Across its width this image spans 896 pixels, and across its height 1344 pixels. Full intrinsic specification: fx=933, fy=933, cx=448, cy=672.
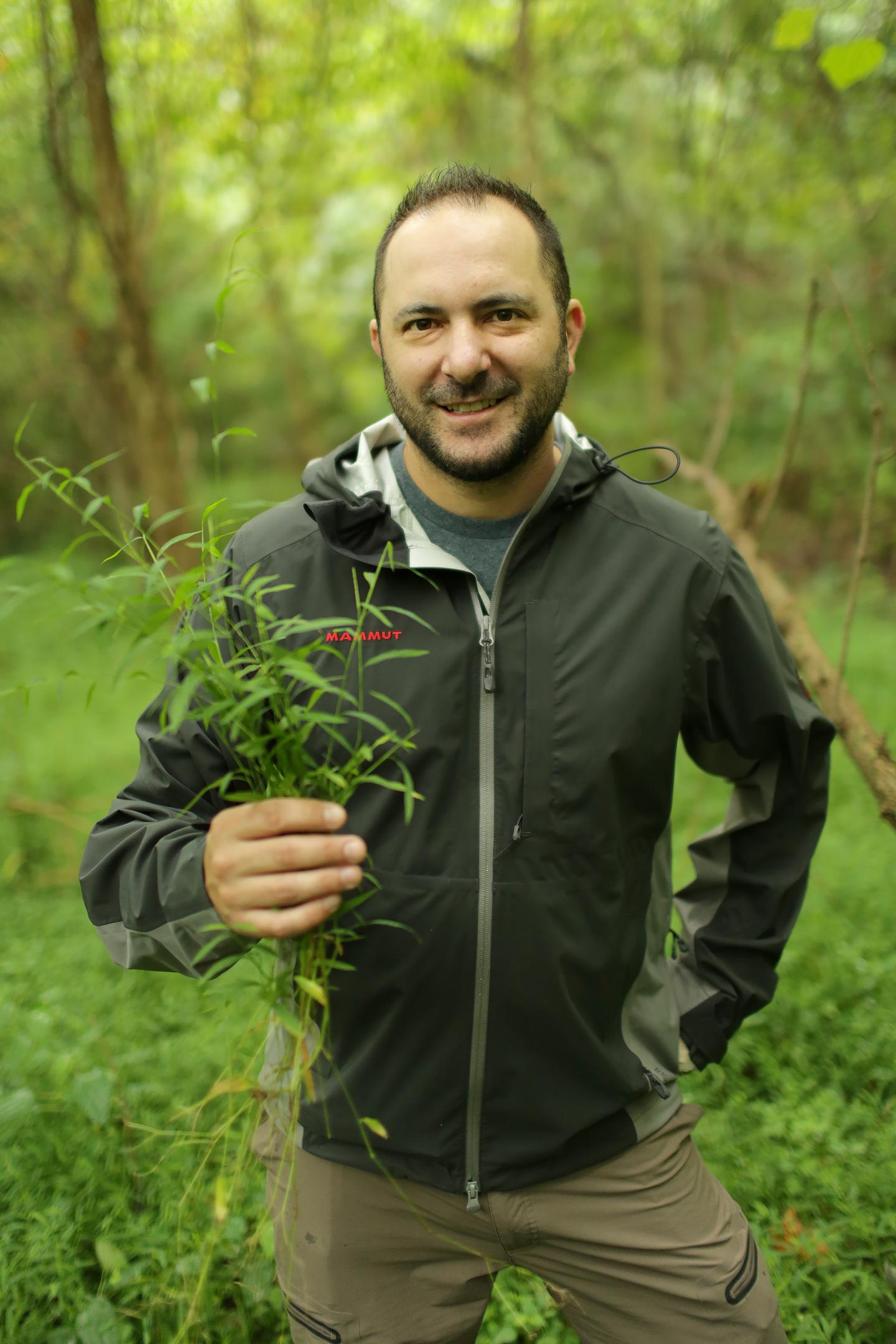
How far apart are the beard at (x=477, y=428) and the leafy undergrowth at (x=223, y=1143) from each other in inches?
39.0

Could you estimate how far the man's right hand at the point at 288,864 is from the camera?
1546 millimetres

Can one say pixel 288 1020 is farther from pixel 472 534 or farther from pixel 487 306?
pixel 487 306

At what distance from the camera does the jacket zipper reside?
1929mm

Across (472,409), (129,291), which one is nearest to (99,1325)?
(472,409)

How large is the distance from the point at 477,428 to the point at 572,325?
493 millimetres

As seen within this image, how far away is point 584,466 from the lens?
7.08 feet

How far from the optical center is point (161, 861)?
1.79m

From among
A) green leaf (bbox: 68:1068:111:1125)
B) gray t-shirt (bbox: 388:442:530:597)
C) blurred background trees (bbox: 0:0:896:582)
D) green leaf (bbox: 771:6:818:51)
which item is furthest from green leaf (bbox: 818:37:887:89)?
green leaf (bbox: 68:1068:111:1125)

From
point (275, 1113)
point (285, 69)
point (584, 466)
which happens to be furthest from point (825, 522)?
point (275, 1113)

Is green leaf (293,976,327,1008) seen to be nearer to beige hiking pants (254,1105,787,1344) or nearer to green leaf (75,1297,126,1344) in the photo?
beige hiking pants (254,1105,787,1344)

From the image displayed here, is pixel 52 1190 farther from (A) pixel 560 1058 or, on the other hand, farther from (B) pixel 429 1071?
(A) pixel 560 1058

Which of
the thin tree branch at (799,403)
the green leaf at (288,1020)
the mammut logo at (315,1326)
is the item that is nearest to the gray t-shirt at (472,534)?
the green leaf at (288,1020)

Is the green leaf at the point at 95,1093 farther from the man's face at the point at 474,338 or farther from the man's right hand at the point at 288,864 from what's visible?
the man's face at the point at 474,338

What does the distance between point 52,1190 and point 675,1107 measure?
197 centimetres
